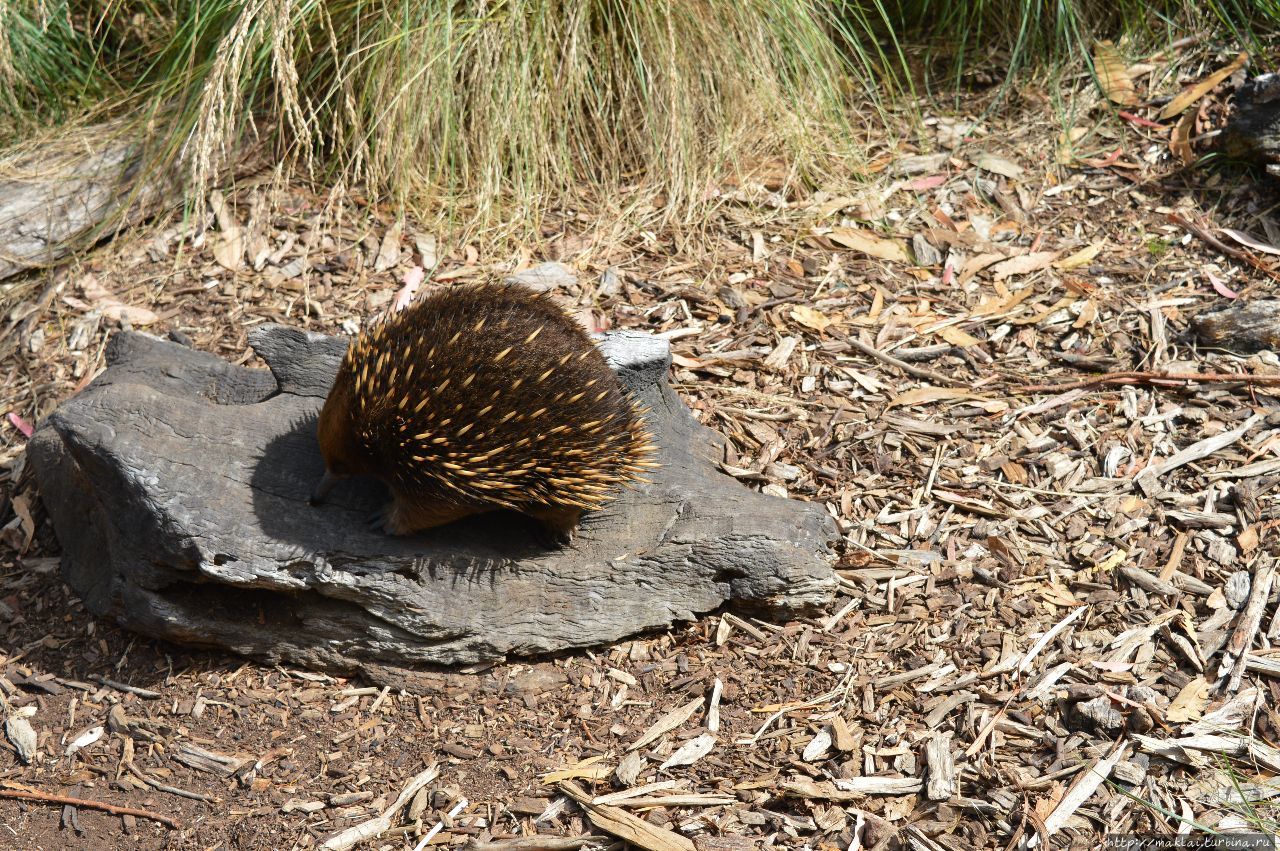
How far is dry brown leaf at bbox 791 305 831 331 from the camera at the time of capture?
4.67m

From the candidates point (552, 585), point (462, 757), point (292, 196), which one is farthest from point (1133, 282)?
point (292, 196)

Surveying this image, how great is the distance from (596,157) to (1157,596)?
3138 mm

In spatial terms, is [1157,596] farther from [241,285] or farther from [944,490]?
[241,285]

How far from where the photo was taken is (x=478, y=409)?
3068 mm

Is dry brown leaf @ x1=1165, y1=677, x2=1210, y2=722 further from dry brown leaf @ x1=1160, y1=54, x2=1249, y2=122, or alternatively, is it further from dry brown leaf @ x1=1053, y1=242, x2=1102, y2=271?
dry brown leaf @ x1=1160, y1=54, x2=1249, y2=122

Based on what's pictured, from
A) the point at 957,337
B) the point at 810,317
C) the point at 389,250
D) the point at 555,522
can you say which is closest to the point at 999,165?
the point at 957,337

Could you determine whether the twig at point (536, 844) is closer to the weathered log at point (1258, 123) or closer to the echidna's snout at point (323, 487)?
the echidna's snout at point (323, 487)

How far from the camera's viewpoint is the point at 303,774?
10.5ft

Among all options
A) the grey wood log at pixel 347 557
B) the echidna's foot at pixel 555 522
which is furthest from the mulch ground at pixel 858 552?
the echidna's foot at pixel 555 522

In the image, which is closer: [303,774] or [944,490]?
[303,774]

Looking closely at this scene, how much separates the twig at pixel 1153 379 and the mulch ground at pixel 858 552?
0.7 inches

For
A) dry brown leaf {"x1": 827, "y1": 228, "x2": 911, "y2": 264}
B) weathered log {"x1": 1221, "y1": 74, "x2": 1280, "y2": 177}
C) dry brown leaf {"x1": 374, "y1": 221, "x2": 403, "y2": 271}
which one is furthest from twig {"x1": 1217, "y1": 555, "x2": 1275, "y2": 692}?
dry brown leaf {"x1": 374, "y1": 221, "x2": 403, "y2": 271}

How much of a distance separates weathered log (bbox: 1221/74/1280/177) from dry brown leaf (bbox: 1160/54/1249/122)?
15.0 inches

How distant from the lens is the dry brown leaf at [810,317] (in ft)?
15.3
